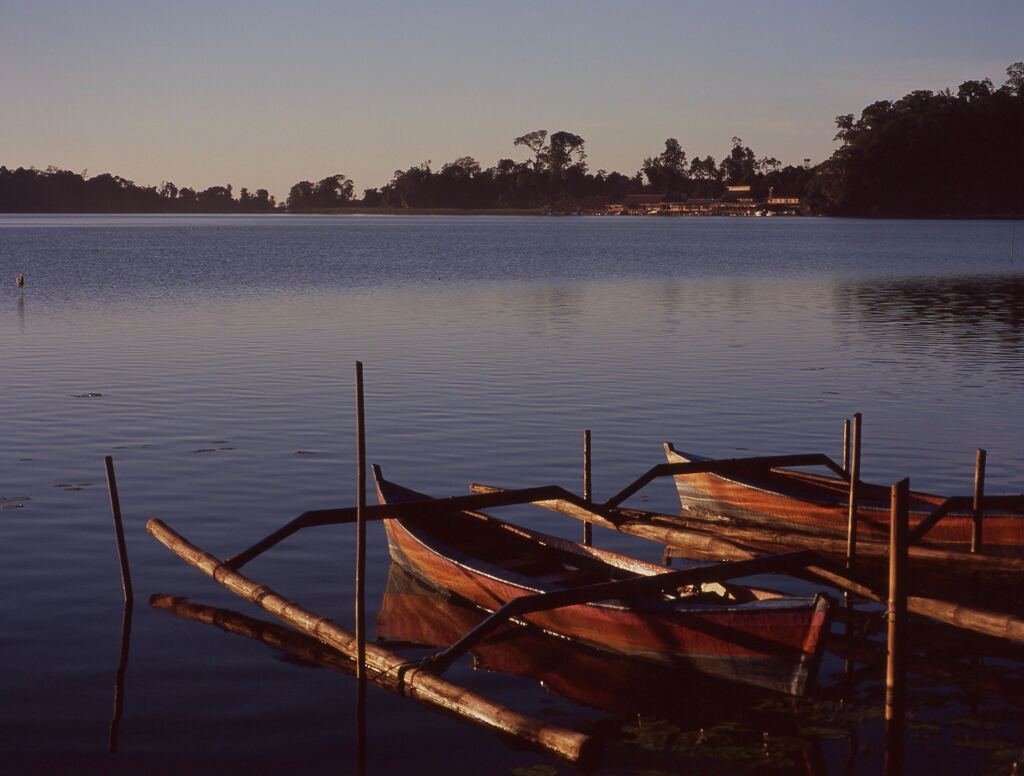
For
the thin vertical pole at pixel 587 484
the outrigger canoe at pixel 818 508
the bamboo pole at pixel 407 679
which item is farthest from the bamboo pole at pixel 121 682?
the outrigger canoe at pixel 818 508

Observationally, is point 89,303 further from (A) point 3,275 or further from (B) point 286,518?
(B) point 286,518

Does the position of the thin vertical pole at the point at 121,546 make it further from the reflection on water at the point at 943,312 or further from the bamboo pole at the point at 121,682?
the reflection on water at the point at 943,312

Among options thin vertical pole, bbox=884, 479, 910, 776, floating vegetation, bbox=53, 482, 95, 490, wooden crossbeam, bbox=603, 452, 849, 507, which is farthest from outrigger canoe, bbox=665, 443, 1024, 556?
floating vegetation, bbox=53, 482, 95, 490

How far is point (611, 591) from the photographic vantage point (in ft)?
41.0

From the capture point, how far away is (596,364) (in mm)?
36188

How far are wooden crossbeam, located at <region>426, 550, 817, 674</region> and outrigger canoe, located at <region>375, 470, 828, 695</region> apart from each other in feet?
1.15

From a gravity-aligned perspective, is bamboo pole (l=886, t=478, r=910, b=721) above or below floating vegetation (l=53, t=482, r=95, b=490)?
above

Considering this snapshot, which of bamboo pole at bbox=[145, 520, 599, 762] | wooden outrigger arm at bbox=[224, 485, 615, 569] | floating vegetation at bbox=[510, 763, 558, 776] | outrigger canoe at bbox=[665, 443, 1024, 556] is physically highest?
wooden outrigger arm at bbox=[224, 485, 615, 569]

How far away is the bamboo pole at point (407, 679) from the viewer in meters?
10.8

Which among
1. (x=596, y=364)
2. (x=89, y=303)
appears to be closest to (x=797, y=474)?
(x=596, y=364)

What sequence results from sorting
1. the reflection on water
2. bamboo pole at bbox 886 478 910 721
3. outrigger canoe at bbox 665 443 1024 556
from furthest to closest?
the reflection on water < outrigger canoe at bbox 665 443 1024 556 < bamboo pole at bbox 886 478 910 721

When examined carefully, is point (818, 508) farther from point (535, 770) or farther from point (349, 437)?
point (349, 437)

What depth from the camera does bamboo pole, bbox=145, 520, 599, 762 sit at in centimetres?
1075

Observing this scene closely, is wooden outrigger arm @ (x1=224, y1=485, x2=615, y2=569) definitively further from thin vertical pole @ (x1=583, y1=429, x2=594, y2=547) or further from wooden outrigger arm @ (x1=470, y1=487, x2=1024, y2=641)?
thin vertical pole @ (x1=583, y1=429, x2=594, y2=547)
